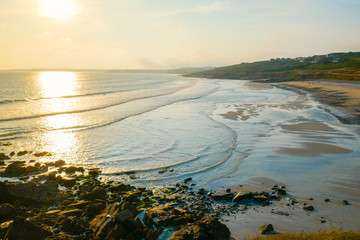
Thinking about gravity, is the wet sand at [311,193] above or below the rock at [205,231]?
below

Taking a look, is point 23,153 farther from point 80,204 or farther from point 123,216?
point 123,216

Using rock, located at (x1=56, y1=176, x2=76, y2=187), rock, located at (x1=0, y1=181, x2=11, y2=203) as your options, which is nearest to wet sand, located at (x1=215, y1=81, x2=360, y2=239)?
rock, located at (x1=56, y1=176, x2=76, y2=187)

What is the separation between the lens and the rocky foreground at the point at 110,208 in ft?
29.1

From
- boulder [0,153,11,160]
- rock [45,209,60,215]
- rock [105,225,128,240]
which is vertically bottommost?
rock [45,209,60,215]

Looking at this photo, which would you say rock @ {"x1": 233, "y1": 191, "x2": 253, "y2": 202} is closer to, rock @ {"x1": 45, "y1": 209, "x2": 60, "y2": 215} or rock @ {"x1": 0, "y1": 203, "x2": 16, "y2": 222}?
rock @ {"x1": 45, "y1": 209, "x2": 60, "y2": 215}

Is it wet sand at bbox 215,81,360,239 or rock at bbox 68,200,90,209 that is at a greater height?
rock at bbox 68,200,90,209

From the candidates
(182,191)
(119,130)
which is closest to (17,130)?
(119,130)

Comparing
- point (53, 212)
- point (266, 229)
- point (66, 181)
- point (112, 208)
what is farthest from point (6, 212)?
point (266, 229)

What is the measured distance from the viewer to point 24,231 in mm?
8375

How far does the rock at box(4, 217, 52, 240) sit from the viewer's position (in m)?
8.30

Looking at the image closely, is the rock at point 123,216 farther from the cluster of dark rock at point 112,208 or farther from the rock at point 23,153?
the rock at point 23,153

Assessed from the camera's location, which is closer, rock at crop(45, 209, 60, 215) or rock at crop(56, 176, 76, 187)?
rock at crop(45, 209, 60, 215)

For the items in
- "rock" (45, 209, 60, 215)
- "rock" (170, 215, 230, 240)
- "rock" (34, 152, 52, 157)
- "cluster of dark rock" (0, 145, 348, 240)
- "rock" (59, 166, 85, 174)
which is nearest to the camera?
"rock" (170, 215, 230, 240)

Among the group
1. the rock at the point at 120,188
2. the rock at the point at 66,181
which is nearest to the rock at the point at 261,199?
the rock at the point at 120,188
